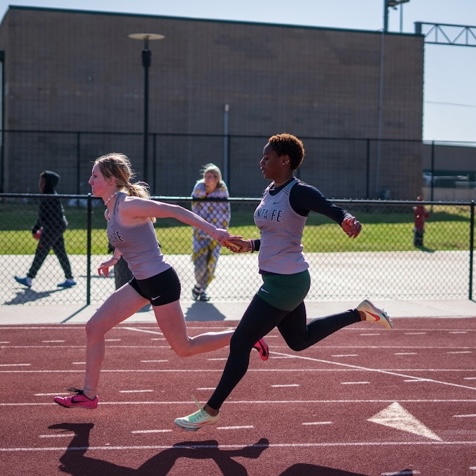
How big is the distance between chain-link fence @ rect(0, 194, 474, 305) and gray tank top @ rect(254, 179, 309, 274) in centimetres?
594

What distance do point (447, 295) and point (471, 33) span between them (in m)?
39.8

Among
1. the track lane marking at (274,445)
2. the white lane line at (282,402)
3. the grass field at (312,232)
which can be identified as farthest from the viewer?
the grass field at (312,232)

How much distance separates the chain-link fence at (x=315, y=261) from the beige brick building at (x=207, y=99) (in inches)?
327

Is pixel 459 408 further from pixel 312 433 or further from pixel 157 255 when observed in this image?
pixel 157 255

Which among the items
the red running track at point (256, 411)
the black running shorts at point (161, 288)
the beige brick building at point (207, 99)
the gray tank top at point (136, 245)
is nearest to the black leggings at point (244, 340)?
the red running track at point (256, 411)

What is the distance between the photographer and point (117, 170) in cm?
738

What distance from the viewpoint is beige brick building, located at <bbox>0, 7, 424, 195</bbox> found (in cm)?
3853

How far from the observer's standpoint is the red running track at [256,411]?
20.8 ft

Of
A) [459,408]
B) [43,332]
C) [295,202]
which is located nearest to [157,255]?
[295,202]

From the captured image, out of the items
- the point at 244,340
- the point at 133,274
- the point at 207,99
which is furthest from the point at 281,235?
the point at 207,99

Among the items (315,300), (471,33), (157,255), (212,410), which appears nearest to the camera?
(212,410)

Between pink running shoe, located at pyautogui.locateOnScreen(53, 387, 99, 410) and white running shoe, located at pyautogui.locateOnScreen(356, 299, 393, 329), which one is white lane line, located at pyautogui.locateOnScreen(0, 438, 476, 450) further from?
white running shoe, located at pyautogui.locateOnScreen(356, 299, 393, 329)

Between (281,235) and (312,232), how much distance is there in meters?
20.3

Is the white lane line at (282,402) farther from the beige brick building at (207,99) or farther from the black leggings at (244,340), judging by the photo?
the beige brick building at (207,99)
